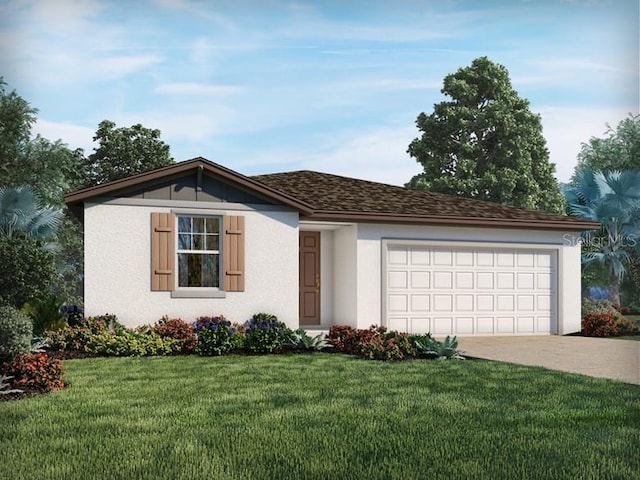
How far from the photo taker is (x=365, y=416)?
6992 mm

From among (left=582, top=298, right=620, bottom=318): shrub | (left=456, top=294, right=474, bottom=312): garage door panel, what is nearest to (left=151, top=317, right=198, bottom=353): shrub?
(left=456, top=294, right=474, bottom=312): garage door panel

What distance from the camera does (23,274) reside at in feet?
62.7

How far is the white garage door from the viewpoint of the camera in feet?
51.1

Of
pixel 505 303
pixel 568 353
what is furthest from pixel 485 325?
pixel 568 353

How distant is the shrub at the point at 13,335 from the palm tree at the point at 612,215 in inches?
745

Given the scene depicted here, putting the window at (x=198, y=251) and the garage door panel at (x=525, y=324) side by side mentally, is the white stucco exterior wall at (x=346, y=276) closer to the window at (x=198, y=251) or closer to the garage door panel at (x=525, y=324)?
the window at (x=198, y=251)

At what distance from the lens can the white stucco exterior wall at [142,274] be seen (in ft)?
42.8

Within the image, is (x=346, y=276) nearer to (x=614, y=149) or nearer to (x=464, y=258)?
(x=464, y=258)

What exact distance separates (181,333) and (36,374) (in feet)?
13.2

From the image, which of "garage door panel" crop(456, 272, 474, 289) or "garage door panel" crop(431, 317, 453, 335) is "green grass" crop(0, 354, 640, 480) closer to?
"garage door panel" crop(431, 317, 453, 335)

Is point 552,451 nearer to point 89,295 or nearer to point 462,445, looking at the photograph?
point 462,445

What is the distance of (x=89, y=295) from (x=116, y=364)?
2496 millimetres

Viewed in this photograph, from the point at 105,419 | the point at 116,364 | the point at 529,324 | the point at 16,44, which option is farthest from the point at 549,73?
the point at 529,324

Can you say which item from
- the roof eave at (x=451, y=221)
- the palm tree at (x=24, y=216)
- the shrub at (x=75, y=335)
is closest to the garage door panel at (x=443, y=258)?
the roof eave at (x=451, y=221)
